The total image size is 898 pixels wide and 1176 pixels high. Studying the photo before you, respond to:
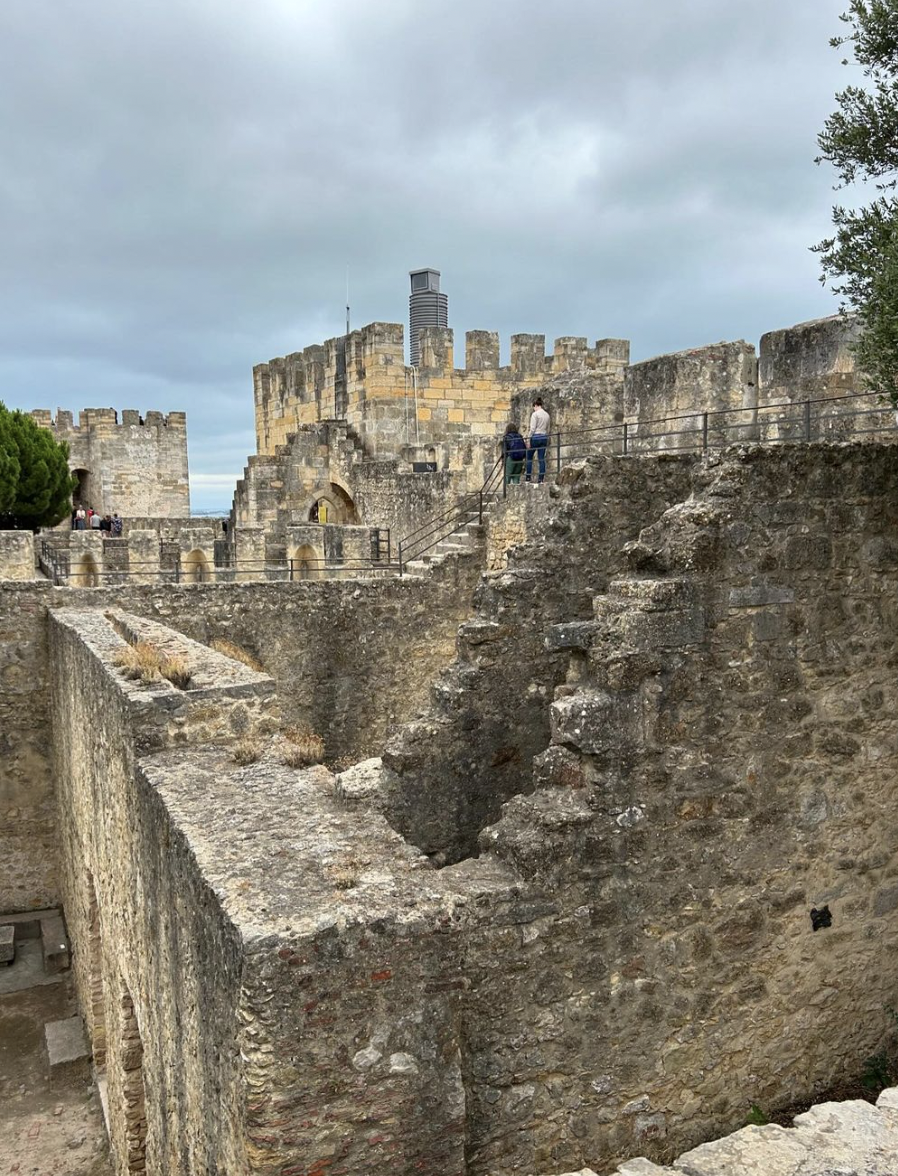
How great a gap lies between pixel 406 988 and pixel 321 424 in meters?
18.6

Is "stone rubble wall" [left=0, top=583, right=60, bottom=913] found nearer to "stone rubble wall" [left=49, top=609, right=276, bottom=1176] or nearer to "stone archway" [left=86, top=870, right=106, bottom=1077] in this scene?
"stone rubble wall" [left=49, top=609, right=276, bottom=1176]

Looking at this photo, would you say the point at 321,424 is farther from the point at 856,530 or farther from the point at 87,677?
the point at 856,530

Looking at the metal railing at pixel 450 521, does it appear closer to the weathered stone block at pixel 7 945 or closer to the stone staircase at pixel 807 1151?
the weathered stone block at pixel 7 945

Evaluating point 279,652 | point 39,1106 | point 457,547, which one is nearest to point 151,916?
point 39,1106

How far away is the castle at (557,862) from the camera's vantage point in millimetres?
3527

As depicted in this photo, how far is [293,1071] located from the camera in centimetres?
335

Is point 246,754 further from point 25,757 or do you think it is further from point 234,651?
point 25,757

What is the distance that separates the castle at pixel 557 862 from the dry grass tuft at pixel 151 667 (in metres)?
0.15

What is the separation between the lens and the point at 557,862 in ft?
13.6

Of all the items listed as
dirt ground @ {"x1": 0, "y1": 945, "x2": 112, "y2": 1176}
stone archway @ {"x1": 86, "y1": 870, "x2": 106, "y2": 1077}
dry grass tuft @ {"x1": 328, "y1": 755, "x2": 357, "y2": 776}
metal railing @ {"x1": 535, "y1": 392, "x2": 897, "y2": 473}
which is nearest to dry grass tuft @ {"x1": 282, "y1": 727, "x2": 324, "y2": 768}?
metal railing @ {"x1": 535, "y1": 392, "x2": 897, "y2": 473}

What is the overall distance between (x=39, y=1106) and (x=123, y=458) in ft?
108

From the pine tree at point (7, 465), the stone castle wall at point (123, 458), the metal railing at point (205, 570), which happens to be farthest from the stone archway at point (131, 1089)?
the stone castle wall at point (123, 458)

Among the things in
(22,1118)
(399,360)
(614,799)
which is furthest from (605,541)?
(399,360)

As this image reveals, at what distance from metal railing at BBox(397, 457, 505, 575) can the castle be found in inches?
220
